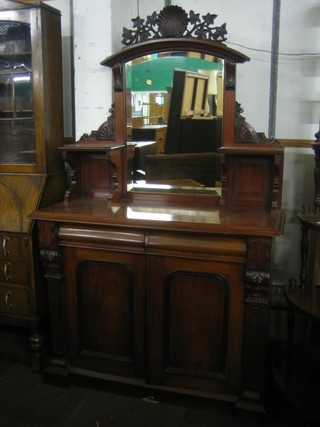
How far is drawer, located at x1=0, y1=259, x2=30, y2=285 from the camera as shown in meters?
2.28

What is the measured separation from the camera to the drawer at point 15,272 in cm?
228

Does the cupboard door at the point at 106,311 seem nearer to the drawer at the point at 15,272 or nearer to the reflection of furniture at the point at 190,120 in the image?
the drawer at the point at 15,272

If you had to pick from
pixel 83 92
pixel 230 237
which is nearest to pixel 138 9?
pixel 83 92

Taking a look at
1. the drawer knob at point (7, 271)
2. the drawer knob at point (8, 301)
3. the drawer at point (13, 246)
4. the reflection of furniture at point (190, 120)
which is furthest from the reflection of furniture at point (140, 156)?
the drawer knob at point (8, 301)

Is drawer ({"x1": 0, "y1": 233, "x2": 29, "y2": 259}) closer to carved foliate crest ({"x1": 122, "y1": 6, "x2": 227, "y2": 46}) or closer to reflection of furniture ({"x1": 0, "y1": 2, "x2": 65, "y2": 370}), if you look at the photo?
reflection of furniture ({"x1": 0, "y1": 2, "x2": 65, "y2": 370})

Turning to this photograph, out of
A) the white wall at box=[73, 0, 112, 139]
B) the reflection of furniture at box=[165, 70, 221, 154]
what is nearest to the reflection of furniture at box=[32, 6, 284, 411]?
the reflection of furniture at box=[165, 70, 221, 154]

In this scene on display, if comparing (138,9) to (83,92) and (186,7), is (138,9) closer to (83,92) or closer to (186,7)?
(186,7)

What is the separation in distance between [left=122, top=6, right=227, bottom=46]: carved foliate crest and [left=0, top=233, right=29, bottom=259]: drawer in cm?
128

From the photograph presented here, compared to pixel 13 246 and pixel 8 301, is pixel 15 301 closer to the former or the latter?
pixel 8 301

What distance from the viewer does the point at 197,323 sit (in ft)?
6.51

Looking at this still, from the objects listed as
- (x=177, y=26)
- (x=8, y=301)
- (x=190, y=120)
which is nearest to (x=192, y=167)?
(x=190, y=120)

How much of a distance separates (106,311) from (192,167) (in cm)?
92

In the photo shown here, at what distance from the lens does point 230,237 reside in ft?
6.06

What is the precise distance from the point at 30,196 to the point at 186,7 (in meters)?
1.45
